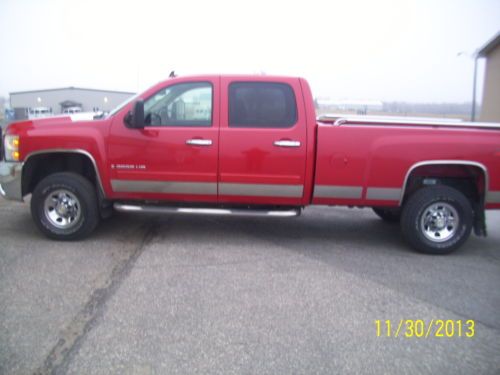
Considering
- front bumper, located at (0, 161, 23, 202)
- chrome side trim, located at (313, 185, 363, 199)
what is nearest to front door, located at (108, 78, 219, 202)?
front bumper, located at (0, 161, 23, 202)

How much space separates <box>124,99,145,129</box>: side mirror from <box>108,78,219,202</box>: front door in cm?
8

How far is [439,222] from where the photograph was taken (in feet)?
16.8

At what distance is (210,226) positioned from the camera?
6.02 metres

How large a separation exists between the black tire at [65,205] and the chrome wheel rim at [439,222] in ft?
13.4

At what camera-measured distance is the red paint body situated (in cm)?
480

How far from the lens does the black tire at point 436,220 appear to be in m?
5.00

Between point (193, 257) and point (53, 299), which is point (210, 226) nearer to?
point (193, 257)

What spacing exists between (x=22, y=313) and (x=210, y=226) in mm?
2999

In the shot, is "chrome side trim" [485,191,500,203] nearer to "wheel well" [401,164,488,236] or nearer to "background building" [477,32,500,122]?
"wheel well" [401,164,488,236]

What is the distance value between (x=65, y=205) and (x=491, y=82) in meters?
24.0

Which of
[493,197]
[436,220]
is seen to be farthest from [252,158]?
[493,197]

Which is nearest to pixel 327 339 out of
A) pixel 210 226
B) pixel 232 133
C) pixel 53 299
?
pixel 53 299

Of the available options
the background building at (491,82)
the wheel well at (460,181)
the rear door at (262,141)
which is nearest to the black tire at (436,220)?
the wheel well at (460,181)

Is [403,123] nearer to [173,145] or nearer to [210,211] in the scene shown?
[210,211]
